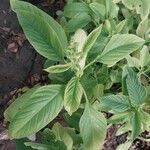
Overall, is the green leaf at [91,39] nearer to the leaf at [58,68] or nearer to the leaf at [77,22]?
the leaf at [58,68]

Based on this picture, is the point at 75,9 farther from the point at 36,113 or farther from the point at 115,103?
the point at 36,113

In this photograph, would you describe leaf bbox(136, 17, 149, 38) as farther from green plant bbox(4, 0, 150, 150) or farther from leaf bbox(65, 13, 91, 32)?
leaf bbox(65, 13, 91, 32)

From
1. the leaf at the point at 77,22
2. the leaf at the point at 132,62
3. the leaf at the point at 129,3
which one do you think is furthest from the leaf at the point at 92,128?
the leaf at the point at 129,3

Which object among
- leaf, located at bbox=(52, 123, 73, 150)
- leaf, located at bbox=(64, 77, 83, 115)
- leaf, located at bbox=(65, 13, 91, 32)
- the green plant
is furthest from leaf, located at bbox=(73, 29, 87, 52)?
leaf, located at bbox=(52, 123, 73, 150)

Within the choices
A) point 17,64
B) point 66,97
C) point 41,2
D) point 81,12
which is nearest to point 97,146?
point 66,97

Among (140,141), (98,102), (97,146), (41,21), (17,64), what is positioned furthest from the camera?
(17,64)

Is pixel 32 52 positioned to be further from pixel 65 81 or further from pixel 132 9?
pixel 65 81
